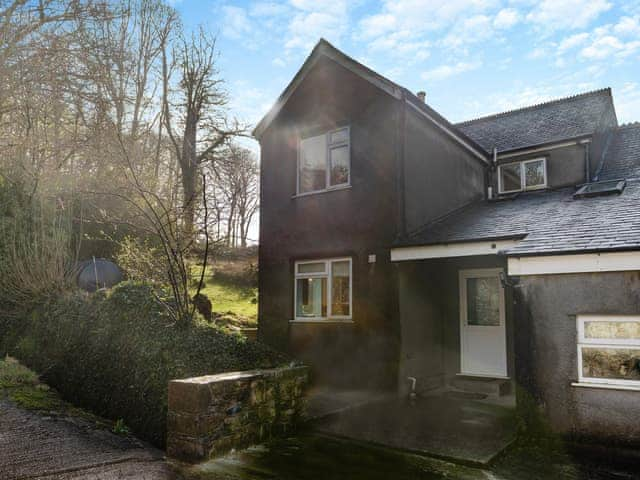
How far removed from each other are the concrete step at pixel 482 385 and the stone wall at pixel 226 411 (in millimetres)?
4490

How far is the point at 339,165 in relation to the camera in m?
10.7

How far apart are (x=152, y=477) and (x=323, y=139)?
786 cm

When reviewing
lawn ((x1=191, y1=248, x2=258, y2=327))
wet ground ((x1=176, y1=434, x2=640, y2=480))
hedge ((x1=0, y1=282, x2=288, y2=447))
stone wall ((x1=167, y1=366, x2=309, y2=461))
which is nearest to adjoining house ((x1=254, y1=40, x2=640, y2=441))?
wet ground ((x1=176, y1=434, x2=640, y2=480))

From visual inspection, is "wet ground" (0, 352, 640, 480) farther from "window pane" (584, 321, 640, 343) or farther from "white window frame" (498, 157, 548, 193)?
"white window frame" (498, 157, 548, 193)

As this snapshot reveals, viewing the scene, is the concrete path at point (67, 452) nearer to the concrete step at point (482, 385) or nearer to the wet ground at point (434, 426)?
the wet ground at point (434, 426)

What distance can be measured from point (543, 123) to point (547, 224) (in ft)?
25.6

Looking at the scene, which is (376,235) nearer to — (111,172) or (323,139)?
(323,139)

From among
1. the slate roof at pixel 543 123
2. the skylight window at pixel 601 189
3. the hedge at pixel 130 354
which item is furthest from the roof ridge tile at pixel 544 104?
the hedge at pixel 130 354

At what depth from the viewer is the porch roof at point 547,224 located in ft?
22.1

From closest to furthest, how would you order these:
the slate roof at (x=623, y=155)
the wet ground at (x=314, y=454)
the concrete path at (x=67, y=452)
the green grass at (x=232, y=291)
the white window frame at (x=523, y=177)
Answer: the concrete path at (x=67, y=452), the wet ground at (x=314, y=454), the slate roof at (x=623, y=155), the white window frame at (x=523, y=177), the green grass at (x=232, y=291)

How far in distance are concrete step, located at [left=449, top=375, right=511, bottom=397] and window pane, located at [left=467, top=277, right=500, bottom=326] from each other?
1.20 m

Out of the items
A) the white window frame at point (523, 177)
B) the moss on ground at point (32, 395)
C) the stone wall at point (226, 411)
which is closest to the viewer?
the stone wall at point (226, 411)

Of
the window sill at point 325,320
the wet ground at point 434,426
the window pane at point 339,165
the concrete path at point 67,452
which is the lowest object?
the wet ground at point 434,426

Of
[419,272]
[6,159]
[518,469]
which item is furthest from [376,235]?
[6,159]
